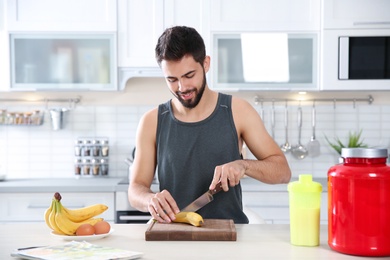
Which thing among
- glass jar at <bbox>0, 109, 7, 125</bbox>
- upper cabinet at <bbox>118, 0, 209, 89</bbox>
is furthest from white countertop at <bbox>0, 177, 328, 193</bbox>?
upper cabinet at <bbox>118, 0, 209, 89</bbox>

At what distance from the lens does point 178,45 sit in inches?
94.3

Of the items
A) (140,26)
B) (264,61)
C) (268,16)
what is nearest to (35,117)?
(140,26)

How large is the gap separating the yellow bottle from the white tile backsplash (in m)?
2.68

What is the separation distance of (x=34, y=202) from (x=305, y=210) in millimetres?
2525

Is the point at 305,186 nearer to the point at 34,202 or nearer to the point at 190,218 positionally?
the point at 190,218

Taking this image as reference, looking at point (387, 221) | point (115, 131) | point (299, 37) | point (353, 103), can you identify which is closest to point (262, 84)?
point (299, 37)

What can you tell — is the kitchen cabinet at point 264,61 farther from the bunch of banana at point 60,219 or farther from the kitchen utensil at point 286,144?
the bunch of banana at point 60,219

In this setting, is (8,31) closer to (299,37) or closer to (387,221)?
(299,37)

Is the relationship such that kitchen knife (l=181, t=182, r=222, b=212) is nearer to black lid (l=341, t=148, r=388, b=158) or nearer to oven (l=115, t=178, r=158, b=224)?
black lid (l=341, t=148, r=388, b=158)

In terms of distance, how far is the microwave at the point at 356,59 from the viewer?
13.5ft

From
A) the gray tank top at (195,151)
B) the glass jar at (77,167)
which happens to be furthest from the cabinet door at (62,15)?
the gray tank top at (195,151)

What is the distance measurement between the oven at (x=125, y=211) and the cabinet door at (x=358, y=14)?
1547 mm

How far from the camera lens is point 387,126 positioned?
450 cm

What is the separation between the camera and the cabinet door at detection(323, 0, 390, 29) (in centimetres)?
410
